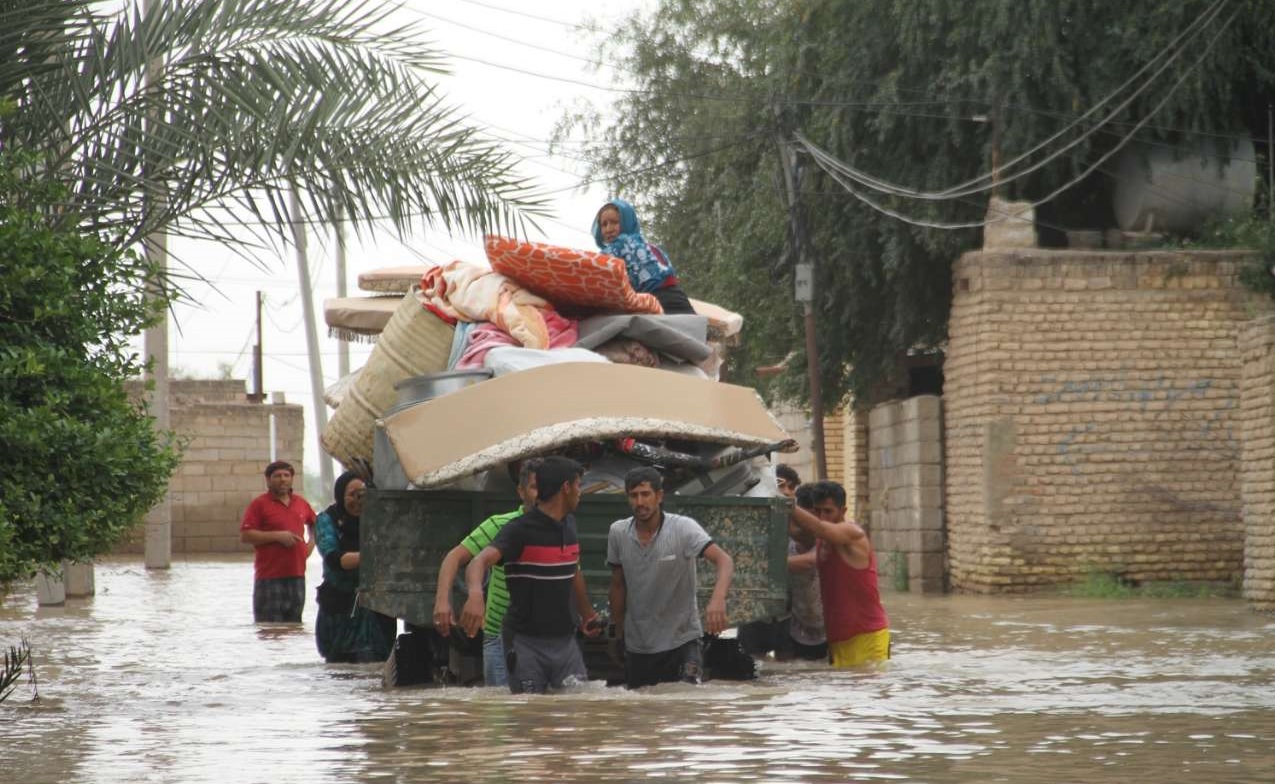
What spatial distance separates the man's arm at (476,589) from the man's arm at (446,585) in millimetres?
94

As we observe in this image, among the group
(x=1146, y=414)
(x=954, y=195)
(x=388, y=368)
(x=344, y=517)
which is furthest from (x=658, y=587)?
(x=954, y=195)

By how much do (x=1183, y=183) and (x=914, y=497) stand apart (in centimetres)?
484

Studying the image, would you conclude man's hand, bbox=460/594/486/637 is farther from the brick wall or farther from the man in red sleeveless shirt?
the brick wall

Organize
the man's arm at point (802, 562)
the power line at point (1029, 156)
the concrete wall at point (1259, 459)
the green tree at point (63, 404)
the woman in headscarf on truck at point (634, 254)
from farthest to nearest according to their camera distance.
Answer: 1. the power line at point (1029, 156)
2. the concrete wall at point (1259, 459)
3. the woman in headscarf on truck at point (634, 254)
4. the man's arm at point (802, 562)
5. the green tree at point (63, 404)

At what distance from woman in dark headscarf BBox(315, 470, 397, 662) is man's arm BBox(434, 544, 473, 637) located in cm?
274

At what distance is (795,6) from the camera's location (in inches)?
963

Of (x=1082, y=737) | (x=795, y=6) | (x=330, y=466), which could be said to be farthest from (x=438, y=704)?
(x=330, y=466)

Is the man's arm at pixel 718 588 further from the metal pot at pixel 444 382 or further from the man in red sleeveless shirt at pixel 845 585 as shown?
the metal pot at pixel 444 382

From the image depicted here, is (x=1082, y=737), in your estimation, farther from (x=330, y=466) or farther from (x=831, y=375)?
(x=330, y=466)

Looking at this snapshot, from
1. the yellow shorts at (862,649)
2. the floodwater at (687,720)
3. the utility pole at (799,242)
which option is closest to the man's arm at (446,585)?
the floodwater at (687,720)

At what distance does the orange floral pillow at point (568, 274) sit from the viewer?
11.4 m

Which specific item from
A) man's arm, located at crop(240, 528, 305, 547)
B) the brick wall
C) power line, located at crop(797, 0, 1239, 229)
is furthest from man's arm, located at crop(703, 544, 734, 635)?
power line, located at crop(797, 0, 1239, 229)

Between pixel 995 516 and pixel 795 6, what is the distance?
6.87 meters

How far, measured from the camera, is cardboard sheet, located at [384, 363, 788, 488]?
1038 centimetres
